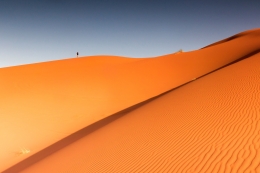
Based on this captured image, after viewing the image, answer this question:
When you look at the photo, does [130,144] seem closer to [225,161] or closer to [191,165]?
[191,165]

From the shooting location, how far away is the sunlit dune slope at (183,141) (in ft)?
16.8

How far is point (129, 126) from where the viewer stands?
9281 millimetres

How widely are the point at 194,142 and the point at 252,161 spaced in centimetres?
175

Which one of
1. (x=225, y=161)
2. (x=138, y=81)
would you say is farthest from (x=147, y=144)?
(x=138, y=81)

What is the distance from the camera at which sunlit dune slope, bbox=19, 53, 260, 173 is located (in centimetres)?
512

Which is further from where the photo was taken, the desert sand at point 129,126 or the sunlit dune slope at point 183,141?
the desert sand at point 129,126

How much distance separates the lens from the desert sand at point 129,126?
18.4ft

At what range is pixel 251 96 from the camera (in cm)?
930

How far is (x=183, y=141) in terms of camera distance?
254 inches

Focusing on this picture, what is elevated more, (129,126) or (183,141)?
(183,141)

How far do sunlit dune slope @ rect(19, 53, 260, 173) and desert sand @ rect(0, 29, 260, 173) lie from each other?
23 millimetres

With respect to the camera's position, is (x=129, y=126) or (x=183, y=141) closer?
(x=183, y=141)

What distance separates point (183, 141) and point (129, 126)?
320 centimetres

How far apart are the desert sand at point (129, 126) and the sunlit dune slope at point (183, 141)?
23 mm
